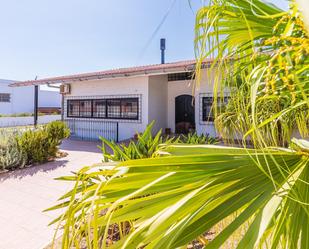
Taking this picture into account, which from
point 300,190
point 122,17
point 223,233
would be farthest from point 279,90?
point 122,17

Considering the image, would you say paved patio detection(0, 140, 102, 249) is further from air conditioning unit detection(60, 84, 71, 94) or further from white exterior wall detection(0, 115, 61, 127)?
white exterior wall detection(0, 115, 61, 127)

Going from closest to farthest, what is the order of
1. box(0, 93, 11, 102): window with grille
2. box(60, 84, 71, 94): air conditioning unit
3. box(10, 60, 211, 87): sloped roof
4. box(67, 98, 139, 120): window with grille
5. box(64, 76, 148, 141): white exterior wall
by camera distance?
box(10, 60, 211, 87): sloped roof, box(64, 76, 148, 141): white exterior wall, box(67, 98, 139, 120): window with grille, box(60, 84, 71, 94): air conditioning unit, box(0, 93, 11, 102): window with grille

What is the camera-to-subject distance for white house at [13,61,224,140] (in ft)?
44.2

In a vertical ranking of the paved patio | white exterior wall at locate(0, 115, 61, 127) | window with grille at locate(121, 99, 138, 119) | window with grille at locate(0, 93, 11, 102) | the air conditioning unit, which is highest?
window with grille at locate(0, 93, 11, 102)

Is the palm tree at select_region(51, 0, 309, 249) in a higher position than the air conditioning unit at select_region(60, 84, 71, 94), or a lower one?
lower

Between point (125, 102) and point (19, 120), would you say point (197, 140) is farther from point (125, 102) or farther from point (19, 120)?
point (19, 120)

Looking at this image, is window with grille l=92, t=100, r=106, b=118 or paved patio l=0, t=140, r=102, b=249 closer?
paved patio l=0, t=140, r=102, b=249

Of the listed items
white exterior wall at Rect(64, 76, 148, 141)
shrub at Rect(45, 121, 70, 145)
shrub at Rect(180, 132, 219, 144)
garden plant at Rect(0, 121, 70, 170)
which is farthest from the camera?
white exterior wall at Rect(64, 76, 148, 141)

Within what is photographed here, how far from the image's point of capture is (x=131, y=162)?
107cm

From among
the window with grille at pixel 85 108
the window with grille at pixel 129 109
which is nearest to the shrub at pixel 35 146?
the window with grille at pixel 129 109

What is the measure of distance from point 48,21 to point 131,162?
10233mm

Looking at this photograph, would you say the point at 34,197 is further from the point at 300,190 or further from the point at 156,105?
the point at 156,105

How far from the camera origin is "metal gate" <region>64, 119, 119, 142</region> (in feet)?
47.5

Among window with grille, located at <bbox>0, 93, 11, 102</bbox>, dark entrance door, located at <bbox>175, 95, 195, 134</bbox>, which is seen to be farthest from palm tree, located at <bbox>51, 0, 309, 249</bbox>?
window with grille, located at <bbox>0, 93, 11, 102</bbox>
